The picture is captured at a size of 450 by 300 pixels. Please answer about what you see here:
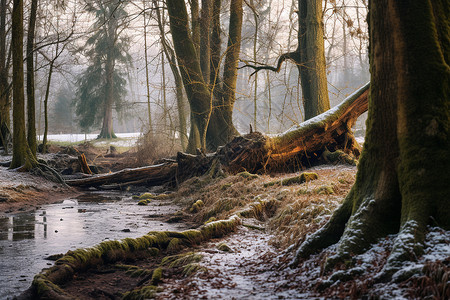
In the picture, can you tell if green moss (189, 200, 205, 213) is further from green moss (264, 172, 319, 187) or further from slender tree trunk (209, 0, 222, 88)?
slender tree trunk (209, 0, 222, 88)

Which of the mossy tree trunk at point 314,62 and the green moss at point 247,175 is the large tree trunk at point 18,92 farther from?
the mossy tree trunk at point 314,62

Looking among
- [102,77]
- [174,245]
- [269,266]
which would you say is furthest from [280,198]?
[102,77]

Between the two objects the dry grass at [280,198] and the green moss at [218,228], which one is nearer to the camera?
the dry grass at [280,198]

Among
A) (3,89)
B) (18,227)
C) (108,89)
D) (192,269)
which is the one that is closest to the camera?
(192,269)

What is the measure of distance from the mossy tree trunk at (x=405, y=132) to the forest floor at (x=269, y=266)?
215mm

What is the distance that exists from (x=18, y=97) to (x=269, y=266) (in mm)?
11555

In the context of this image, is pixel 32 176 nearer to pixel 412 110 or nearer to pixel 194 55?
pixel 194 55

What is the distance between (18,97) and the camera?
13.3 m

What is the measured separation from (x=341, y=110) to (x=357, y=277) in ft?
30.2

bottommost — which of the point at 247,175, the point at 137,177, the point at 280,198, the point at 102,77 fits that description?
the point at 280,198

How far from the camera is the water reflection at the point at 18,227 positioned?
711 cm

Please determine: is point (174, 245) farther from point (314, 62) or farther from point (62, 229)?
point (314, 62)

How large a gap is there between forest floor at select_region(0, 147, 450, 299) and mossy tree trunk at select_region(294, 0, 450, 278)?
21 centimetres

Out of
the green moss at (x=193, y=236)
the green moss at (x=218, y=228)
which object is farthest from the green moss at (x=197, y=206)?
the green moss at (x=193, y=236)
